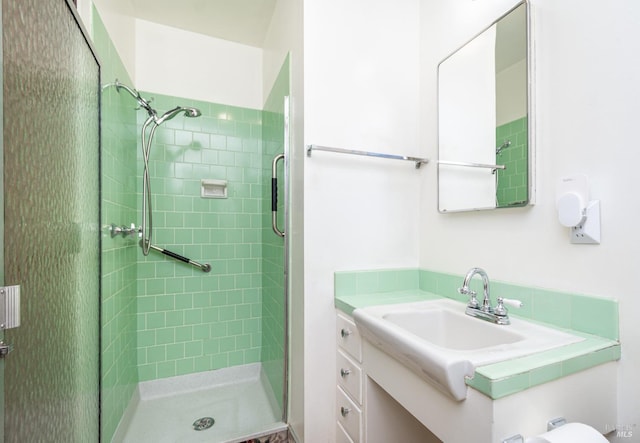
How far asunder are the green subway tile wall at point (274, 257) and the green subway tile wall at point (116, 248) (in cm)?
85

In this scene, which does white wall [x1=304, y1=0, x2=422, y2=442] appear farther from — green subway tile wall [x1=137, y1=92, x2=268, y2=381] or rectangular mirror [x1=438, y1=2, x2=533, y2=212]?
green subway tile wall [x1=137, y1=92, x2=268, y2=381]

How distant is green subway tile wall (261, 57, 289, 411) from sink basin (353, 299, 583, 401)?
706 millimetres

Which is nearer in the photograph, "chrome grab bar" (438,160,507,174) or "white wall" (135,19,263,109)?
"chrome grab bar" (438,160,507,174)

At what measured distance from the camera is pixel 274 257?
186 cm

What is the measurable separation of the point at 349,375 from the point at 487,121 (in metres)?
1.23

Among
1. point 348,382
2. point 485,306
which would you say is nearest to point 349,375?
point 348,382

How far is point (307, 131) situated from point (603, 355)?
49.6 inches

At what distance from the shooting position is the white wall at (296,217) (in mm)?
1313

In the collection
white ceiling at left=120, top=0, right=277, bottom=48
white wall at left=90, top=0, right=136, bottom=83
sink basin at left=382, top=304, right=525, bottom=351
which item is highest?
white ceiling at left=120, top=0, right=277, bottom=48

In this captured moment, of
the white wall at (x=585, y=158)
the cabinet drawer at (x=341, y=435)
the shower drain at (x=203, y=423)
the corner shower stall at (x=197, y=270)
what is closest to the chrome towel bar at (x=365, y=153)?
the corner shower stall at (x=197, y=270)

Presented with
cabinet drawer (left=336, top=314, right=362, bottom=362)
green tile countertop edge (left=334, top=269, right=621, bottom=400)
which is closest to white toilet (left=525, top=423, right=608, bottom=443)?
green tile countertop edge (left=334, top=269, right=621, bottom=400)

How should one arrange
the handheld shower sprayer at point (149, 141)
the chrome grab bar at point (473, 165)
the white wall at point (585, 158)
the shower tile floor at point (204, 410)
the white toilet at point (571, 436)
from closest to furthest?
the white toilet at point (571, 436)
the white wall at point (585, 158)
the chrome grab bar at point (473, 165)
the shower tile floor at point (204, 410)
the handheld shower sprayer at point (149, 141)

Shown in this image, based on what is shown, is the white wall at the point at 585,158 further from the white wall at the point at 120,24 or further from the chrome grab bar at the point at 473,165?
the white wall at the point at 120,24

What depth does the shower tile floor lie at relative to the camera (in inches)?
60.4
